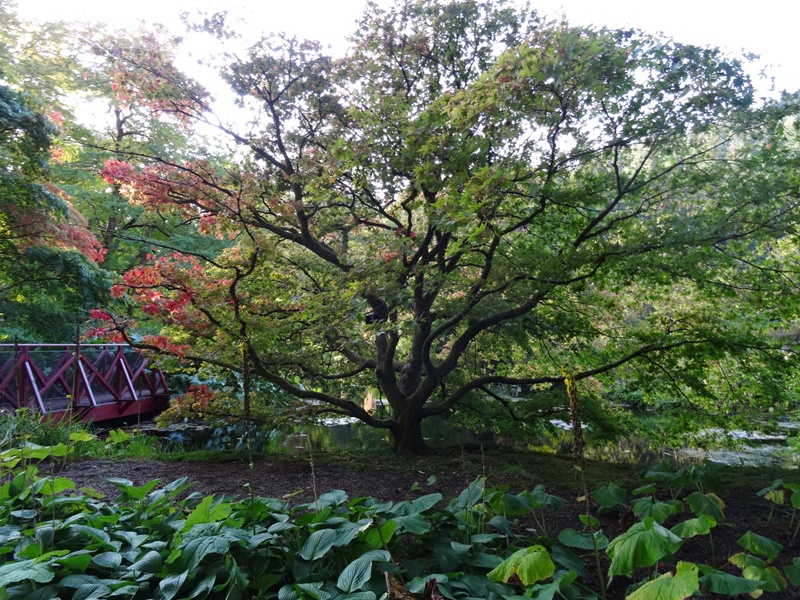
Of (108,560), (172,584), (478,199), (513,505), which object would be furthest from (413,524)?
(478,199)

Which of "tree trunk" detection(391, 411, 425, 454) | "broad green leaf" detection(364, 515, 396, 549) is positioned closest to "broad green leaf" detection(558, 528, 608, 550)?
"broad green leaf" detection(364, 515, 396, 549)

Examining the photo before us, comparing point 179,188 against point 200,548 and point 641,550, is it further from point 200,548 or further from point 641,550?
point 641,550

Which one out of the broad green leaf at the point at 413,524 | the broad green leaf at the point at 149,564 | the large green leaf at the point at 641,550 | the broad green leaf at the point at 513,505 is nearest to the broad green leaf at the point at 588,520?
the broad green leaf at the point at 513,505

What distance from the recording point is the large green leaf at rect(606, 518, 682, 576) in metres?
1.54

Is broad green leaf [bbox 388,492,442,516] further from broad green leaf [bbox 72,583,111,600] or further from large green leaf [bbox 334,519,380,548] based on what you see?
broad green leaf [bbox 72,583,111,600]

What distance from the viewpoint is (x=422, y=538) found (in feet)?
6.84

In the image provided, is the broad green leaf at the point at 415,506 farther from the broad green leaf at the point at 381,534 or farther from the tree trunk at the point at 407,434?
the tree trunk at the point at 407,434

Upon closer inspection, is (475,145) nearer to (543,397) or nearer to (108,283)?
(543,397)

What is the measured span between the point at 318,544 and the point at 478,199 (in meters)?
2.21

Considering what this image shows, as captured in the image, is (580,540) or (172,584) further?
(580,540)

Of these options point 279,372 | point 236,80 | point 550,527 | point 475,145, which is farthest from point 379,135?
point 550,527

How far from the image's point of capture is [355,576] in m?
1.59

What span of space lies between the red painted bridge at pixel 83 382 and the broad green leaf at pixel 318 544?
5727 mm

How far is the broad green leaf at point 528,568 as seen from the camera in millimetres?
1557
